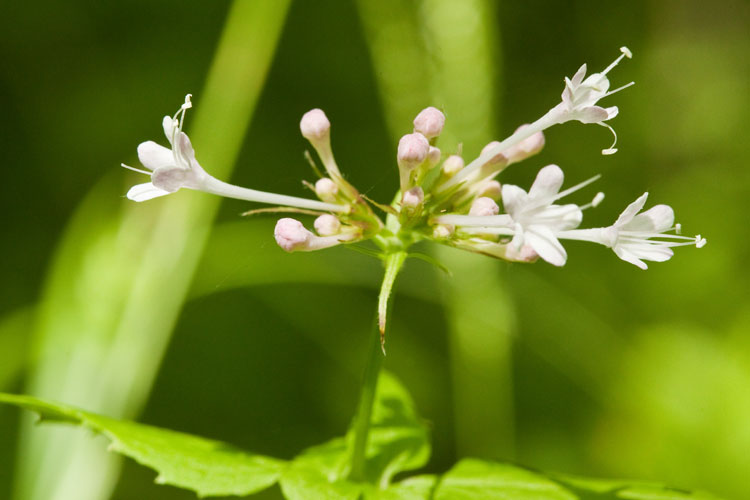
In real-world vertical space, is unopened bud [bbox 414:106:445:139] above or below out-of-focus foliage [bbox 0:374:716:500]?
above

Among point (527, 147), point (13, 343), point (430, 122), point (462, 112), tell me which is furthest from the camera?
point (462, 112)

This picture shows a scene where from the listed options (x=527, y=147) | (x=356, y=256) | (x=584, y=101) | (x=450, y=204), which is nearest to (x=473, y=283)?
(x=356, y=256)

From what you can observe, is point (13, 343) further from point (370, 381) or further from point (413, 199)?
point (413, 199)

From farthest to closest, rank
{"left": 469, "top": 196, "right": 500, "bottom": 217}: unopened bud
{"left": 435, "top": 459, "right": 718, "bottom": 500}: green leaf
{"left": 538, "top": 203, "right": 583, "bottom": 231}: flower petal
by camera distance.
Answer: {"left": 435, "top": 459, "right": 718, "bottom": 500}: green leaf, {"left": 469, "top": 196, "right": 500, "bottom": 217}: unopened bud, {"left": 538, "top": 203, "right": 583, "bottom": 231}: flower petal

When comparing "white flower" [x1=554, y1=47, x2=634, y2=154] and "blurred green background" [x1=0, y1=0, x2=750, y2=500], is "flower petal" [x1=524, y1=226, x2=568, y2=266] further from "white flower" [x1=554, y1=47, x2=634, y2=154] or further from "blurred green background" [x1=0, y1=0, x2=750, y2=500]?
"blurred green background" [x1=0, y1=0, x2=750, y2=500]

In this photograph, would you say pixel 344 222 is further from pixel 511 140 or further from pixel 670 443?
pixel 670 443

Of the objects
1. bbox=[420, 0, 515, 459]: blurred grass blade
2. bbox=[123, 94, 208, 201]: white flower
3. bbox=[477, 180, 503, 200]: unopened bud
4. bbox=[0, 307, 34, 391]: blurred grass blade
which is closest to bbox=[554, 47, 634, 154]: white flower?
bbox=[477, 180, 503, 200]: unopened bud

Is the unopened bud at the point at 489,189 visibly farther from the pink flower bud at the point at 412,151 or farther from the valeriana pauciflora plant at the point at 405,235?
the pink flower bud at the point at 412,151

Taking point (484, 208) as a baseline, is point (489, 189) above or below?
above
